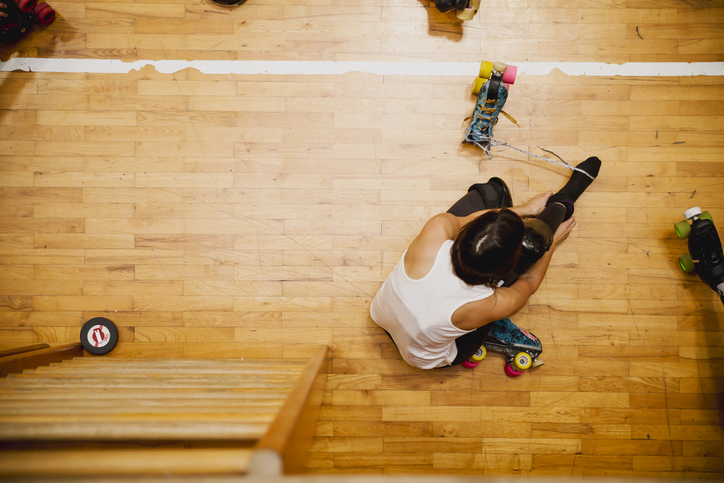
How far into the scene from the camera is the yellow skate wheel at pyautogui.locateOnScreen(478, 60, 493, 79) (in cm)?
211

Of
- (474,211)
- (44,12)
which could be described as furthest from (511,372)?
(44,12)

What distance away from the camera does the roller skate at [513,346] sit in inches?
85.4

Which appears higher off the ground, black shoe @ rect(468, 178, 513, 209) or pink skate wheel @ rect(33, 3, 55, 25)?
pink skate wheel @ rect(33, 3, 55, 25)

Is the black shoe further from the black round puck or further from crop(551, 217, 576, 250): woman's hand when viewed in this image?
the black round puck

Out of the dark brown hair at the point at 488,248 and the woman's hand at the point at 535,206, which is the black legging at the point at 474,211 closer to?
the woman's hand at the point at 535,206

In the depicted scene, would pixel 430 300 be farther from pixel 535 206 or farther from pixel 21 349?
pixel 21 349

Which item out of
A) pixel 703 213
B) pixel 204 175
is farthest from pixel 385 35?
pixel 703 213

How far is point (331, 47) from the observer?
7.50 ft

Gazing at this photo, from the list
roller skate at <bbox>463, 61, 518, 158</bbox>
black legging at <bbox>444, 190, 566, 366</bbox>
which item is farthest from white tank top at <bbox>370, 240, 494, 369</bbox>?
roller skate at <bbox>463, 61, 518, 158</bbox>

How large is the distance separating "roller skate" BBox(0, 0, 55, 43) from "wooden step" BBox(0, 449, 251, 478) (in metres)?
2.59

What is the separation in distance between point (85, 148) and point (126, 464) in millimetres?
2200

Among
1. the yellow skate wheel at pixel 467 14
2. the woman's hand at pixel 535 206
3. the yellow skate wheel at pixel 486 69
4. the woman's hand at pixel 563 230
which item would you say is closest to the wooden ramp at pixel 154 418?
the woman's hand at pixel 535 206

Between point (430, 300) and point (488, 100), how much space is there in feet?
4.14

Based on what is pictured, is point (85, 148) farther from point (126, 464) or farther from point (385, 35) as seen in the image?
point (126, 464)
